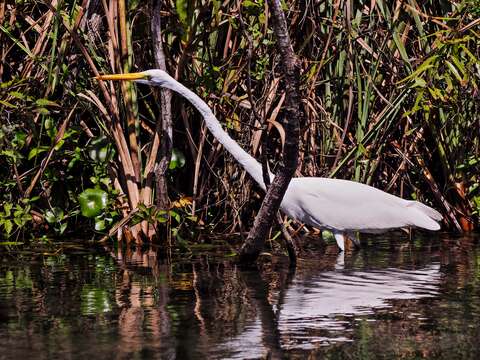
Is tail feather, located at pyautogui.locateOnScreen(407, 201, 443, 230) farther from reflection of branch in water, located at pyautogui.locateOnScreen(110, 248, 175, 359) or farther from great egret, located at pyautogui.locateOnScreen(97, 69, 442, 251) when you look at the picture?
reflection of branch in water, located at pyautogui.locateOnScreen(110, 248, 175, 359)

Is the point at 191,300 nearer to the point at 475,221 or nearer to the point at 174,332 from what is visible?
the point at 174,332

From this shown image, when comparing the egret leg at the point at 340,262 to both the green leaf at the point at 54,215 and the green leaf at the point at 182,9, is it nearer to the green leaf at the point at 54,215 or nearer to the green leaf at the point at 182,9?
the green leaf at the point at 182,9

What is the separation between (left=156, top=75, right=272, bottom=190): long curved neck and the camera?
22.0 feet

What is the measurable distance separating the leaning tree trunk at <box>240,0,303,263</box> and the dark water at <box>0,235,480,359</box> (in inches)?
8.4

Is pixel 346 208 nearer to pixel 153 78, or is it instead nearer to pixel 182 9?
pixel 153 78

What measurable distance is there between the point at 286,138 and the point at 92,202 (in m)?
2.28

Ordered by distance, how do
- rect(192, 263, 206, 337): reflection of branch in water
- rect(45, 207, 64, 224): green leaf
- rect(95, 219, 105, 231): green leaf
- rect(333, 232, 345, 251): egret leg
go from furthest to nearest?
1. rect(45, 207, 64, 224): green leaf
2. rect(95, 219, 105, 231): green leaf
3. rect(333, 232, 345, 251): egret leg
4. rect(192, 263, 206, 337): reflection of branch in water

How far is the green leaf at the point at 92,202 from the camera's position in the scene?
757 centimetres

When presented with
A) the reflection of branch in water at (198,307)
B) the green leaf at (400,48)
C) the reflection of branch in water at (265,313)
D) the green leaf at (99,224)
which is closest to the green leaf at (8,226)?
the green leaf at (99,224)

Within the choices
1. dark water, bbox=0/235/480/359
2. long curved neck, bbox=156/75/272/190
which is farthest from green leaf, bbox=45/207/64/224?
long curved neck, bbox=156/75/272/190

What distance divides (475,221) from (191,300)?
3.86 m

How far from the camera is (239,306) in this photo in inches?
202

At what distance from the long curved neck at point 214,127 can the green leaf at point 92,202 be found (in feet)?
4.00

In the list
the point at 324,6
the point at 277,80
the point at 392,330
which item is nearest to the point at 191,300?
the point at 392,330
